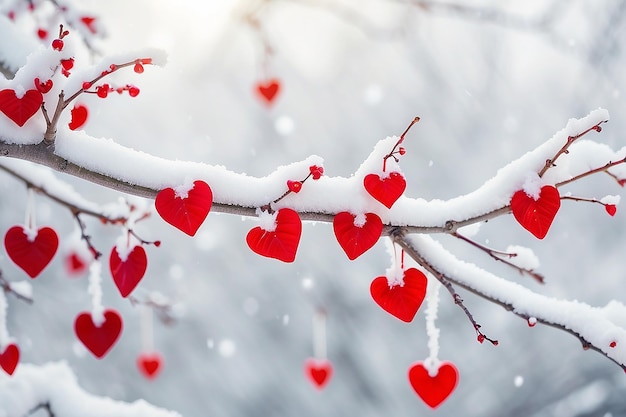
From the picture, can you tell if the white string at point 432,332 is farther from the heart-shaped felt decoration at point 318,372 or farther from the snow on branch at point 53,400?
the heart-shaped felt decoration at point 318,372

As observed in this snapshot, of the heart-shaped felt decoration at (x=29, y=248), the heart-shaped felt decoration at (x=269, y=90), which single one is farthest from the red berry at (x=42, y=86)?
the heart-shaped felt decoration at (x=269, y=90)

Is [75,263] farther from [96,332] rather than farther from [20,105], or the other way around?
[20,105]

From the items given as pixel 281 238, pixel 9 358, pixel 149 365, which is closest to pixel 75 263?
pixel 149 365

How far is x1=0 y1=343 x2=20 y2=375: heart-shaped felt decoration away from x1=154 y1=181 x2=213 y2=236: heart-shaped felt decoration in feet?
2.47

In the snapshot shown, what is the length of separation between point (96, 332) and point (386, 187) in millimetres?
832

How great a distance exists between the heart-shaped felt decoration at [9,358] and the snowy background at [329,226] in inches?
139

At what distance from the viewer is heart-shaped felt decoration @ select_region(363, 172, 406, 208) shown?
3.30 ft

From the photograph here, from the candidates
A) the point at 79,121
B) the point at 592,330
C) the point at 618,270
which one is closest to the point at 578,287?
the point at 618,270

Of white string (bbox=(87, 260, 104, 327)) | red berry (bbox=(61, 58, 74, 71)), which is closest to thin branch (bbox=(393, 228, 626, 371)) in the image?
red berry (bbox=(61, 58, 74, 71))

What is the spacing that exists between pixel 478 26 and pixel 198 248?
144 inches

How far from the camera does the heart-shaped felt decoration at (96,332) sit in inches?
54.6

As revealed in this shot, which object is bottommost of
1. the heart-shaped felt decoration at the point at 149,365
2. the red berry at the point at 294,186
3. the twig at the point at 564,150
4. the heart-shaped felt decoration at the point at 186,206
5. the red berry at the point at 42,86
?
the heart-shaped felt decoration at the point at 186,206

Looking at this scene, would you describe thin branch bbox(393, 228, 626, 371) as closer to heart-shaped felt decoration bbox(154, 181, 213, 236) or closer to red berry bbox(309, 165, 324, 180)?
red berry bbox(309, 165, 324, 180)

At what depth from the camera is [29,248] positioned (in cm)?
119
